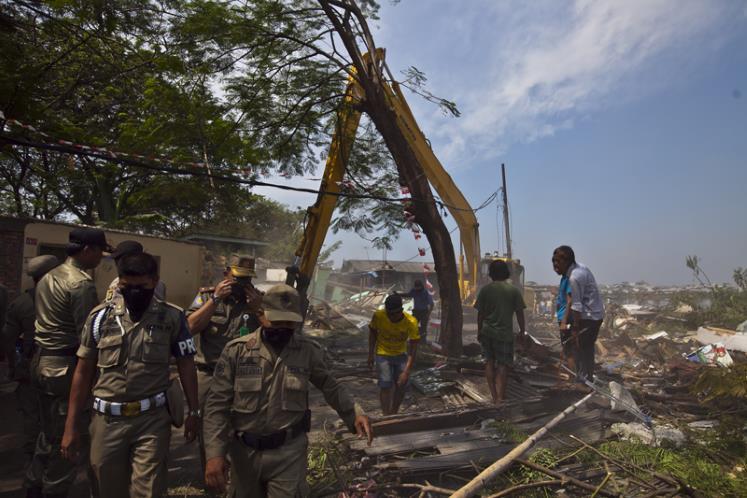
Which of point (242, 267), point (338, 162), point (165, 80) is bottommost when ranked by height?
point (242, 267)

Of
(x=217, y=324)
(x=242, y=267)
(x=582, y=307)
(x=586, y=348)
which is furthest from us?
(x=586, y=348)

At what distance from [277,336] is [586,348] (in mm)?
4900

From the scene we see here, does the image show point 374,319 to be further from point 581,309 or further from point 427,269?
point 427,269

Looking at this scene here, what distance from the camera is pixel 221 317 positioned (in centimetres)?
369

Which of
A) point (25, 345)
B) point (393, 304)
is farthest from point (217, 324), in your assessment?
point (393, 304)

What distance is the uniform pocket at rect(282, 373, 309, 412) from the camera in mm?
2365

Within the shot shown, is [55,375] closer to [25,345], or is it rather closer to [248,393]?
[25,345]

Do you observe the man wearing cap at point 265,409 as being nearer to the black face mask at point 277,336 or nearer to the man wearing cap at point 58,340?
the black face mask at point 277,336

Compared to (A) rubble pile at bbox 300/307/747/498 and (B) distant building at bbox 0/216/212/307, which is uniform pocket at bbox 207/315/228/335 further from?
(B) distant building at bbox 0/216/212/307

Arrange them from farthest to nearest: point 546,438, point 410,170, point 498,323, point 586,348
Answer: point 410,170, point 586,348, point 498,323, point 546,438

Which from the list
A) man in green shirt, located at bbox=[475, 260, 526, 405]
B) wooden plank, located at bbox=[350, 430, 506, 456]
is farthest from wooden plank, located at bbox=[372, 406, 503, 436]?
man in green shirt, located at bbox=[475, 260, 526, 405]

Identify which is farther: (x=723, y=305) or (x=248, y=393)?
(x=723, y=305)

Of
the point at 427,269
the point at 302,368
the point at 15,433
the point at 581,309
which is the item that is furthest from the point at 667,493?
the point at 427,269

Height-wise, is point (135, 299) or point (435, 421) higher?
point (135, 299)
